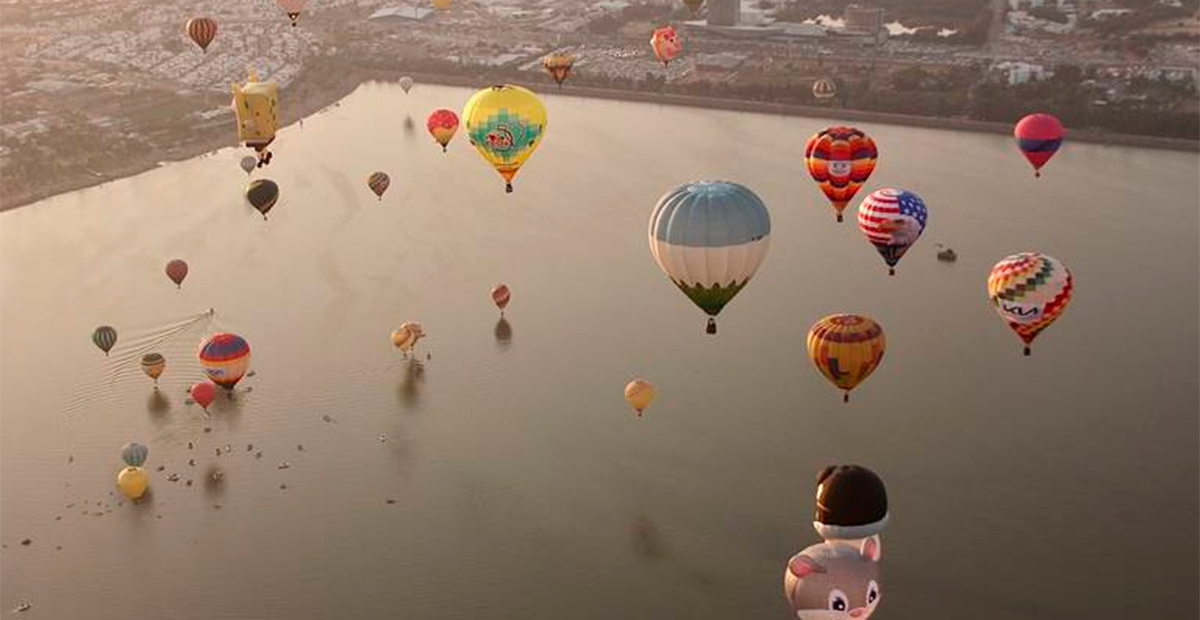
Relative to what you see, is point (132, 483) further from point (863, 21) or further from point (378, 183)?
point (863, 21)

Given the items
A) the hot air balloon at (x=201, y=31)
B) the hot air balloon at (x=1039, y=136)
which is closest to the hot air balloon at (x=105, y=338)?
the hot air balloon at (x=201, y=31)

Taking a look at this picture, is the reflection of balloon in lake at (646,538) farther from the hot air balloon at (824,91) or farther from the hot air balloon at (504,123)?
the hot air balloon at (824,91)

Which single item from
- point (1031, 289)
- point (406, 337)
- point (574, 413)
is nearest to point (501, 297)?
point (406, 337)

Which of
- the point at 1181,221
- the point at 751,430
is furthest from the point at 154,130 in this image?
the point at 1181,221

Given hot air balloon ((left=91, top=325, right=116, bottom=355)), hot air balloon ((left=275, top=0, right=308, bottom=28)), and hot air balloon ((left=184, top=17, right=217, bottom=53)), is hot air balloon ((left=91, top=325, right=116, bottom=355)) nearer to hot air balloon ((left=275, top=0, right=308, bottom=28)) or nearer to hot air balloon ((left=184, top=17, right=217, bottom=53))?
hot air balloon ((left=184, top=17, right=217, bottom=53))

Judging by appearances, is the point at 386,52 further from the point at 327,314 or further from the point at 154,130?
the point at 327,314

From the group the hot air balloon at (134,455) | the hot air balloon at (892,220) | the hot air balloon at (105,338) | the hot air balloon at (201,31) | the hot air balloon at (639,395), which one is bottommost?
the hot air balloon at (134,455)
